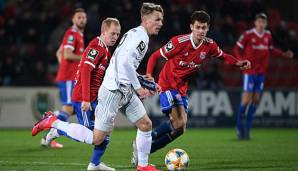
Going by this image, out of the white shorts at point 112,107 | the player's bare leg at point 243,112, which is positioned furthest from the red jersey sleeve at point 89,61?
the player's bare leg at point 243,112

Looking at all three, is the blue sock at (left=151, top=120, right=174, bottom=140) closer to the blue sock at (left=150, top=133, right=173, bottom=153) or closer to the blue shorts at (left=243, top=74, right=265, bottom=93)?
the blue sock at (left=150, top=133, right=173, bottom=153)

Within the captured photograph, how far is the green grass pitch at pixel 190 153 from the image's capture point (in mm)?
8953

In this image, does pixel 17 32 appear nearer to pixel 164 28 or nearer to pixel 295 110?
pixel 164 28

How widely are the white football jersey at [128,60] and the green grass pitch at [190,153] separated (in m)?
1.41

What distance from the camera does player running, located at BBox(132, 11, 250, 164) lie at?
9562 mm

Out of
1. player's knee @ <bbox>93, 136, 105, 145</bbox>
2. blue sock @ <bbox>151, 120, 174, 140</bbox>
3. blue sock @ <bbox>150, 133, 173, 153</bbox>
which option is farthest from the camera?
blue sock @ <bbox>151, 120, 174, 140</bbox>

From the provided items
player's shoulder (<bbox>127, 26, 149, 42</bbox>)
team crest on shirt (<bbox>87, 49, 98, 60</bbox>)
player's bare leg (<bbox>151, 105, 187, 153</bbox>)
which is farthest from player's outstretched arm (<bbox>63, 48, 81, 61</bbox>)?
player's shoulder (<bbox>127, 26, 149, 42</bbox>)

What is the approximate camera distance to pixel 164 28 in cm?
1944

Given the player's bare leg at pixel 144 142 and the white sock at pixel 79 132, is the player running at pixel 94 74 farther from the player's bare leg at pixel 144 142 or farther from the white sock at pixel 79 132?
the player's bare leg at pixel 144 142

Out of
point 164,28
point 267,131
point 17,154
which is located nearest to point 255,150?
point 17,154

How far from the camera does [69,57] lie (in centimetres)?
1207

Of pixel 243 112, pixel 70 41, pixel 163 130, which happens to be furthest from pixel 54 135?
pixel 243 112

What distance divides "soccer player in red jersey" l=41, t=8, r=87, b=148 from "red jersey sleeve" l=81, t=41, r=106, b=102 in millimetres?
3493

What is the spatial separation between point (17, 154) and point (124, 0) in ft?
33.7
